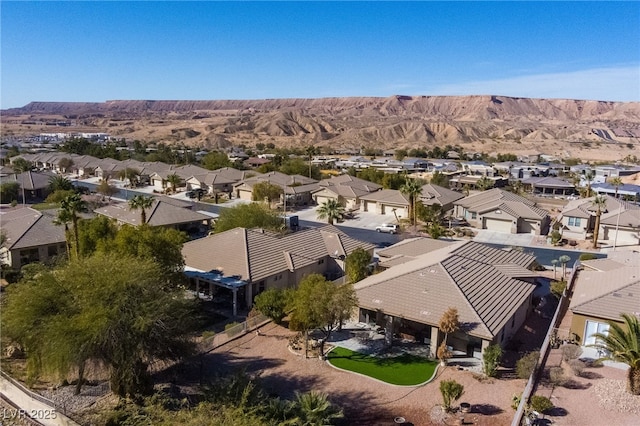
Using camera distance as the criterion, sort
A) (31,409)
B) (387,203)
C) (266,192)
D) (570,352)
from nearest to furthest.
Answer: (31,409), (570,352), (387,203), (266,192)

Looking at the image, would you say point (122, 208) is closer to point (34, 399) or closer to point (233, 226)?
point (233, 226)

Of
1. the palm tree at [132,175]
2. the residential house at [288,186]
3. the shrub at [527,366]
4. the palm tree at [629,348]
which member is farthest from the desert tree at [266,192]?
the palm tree at [629,348]

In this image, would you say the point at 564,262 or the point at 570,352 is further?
the point at 564,262

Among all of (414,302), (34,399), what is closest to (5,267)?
(34,399)

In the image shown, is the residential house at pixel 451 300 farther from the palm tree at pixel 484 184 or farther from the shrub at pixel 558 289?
the palm tree at pixel 484 184

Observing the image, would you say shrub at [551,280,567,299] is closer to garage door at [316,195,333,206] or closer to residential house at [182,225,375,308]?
residential house at [182,225,375,308]

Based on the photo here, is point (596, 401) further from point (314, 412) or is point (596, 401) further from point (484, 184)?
point (484, 184)

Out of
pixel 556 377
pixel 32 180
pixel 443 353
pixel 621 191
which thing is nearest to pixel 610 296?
pixel 556 377
